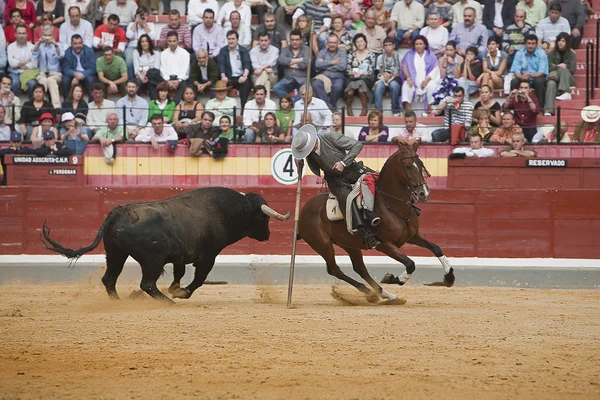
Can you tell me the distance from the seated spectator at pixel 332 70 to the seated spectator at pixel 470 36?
5.05 ft

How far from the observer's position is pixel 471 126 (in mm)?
16875

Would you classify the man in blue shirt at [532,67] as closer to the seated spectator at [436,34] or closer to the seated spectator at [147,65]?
the seated spectator at [436,34]

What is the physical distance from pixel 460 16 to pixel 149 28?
201 inches

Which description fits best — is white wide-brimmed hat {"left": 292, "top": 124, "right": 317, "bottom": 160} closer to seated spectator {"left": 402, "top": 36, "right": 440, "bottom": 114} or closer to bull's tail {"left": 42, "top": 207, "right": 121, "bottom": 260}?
bull's tail {"left": 42, "top": 207, "right": 121, "bottom": 260}

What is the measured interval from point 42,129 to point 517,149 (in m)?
7.24

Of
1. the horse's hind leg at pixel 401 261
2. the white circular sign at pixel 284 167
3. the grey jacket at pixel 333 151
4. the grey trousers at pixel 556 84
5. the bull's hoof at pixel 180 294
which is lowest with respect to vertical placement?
the bull's hoof at pixel 180 294

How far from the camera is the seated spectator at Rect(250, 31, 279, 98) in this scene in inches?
706

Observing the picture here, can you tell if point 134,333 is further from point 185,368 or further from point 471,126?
point 471,126

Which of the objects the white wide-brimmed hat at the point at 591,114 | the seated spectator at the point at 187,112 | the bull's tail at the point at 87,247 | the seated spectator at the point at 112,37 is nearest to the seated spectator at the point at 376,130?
the seated spectator at the point at 187,112

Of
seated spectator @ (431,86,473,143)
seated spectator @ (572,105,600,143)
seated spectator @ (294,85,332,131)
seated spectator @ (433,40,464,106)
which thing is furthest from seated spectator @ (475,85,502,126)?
seated spectator @ (294,85,332,131)

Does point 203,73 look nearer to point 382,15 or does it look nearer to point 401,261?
point 382,15

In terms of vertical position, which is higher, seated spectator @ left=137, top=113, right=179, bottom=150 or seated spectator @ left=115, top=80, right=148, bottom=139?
seated spectator @ left=115, top=80, right=148, bottom=139

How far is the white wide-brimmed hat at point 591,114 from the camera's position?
16.6m

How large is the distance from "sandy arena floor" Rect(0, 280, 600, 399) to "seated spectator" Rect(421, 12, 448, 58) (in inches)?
258
